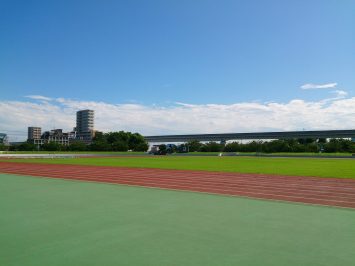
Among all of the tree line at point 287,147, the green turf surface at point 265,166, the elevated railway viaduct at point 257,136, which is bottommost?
the green turf surface at point 265,166

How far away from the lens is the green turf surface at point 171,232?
409 centimetres

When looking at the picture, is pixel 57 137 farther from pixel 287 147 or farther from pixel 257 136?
pixel 287 147

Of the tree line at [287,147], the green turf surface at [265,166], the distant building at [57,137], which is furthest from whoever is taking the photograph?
the distant building at [57,137]

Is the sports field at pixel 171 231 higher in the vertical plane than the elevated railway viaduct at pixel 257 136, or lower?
lower

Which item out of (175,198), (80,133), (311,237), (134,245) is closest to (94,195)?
(175,198)

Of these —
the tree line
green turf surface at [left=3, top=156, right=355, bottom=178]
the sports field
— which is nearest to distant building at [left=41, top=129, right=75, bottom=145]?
the tree line

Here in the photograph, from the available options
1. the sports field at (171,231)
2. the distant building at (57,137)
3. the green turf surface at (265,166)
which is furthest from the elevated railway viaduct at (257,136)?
the sports field at (171,231)

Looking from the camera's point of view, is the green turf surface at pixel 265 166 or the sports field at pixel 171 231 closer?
the sports field at pixel 171 231

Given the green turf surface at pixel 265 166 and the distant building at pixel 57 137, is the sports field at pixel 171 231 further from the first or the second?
the distant building at pixel 57 137

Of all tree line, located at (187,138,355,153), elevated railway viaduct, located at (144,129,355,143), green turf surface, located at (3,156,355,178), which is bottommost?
green turf surface, located at (3,156,355,178)

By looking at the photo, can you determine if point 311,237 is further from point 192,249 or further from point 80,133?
point 80,133

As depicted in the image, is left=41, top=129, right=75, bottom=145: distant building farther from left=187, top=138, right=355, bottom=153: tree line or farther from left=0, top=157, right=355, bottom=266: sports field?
left=0, top=157, right=355, bottom=266: sports field

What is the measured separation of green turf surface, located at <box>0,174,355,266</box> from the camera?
4094 millimetres

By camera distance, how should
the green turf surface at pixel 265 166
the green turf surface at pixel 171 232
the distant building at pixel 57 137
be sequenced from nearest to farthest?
the green turf surface at pixel 171 232 < the green turf surface at pixel 265 166 < the distant building at pixel 57 137
